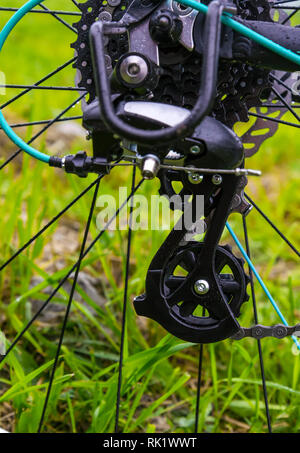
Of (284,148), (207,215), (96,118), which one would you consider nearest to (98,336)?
(207,215)

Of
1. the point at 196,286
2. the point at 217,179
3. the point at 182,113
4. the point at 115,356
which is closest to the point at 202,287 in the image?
the point at 196,286

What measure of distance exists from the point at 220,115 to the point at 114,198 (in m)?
0.89

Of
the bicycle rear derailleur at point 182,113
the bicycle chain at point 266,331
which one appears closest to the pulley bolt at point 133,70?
the bicycle rear derailleur at point 182,113

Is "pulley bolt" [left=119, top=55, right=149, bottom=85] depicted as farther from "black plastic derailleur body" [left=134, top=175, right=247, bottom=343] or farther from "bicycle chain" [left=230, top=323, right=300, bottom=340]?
"bicycle chain" [left=230, top=323, right=300, bottom=340]

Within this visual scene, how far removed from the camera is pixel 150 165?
2.68ft

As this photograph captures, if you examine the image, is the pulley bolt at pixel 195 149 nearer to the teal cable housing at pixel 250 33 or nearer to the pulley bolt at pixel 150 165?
A: the pulley bolt at pixel 150 165

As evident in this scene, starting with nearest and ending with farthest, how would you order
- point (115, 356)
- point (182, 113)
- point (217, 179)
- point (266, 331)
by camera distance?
point (182, 113), point (217, 179), point (266, 331), point (115, 356)

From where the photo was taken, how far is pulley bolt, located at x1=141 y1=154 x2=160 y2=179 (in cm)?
82

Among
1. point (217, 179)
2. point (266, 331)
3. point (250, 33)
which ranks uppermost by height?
point (250, 33)

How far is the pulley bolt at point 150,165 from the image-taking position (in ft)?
2.68

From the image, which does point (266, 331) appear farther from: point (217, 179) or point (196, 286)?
point (217, 179)

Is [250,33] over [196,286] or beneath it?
over

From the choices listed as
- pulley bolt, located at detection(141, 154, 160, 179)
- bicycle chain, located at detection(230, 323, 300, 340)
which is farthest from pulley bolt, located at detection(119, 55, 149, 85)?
bicycle chain, located at detection(230, 323, 300, 340)

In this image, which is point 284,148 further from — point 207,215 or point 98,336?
point 207,215
